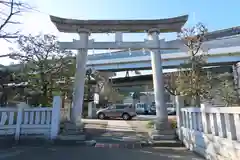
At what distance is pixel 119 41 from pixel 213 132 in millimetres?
5266

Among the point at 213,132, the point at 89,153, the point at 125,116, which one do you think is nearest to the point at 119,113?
the point at 125,116

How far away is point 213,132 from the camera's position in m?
5.06

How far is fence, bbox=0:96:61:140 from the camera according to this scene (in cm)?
768

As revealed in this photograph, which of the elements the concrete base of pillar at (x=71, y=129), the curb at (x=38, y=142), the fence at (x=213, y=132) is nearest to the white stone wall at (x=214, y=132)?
the fence at (x=213, y=132)

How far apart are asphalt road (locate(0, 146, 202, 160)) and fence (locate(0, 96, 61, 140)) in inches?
31.7

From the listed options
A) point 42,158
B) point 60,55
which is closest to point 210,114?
point 42,158

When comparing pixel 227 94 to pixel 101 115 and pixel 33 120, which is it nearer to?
pixel 33 120

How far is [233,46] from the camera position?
27.2 metres

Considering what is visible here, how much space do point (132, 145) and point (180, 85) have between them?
13.0ft

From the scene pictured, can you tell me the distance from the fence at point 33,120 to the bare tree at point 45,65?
3296 mm

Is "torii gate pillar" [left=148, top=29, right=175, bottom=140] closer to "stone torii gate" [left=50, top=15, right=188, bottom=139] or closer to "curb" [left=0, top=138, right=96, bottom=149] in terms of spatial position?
"stone torii gate" [left=50, top=15, right=188, bottom=139]

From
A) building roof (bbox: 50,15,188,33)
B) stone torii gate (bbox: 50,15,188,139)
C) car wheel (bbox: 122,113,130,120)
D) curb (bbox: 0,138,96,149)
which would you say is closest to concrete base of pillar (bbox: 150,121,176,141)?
stone torii gate (bbox: 50,15,188,139)

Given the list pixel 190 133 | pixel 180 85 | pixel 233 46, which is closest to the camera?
pixel 190 133

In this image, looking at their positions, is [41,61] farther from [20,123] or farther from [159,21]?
[159,21]
